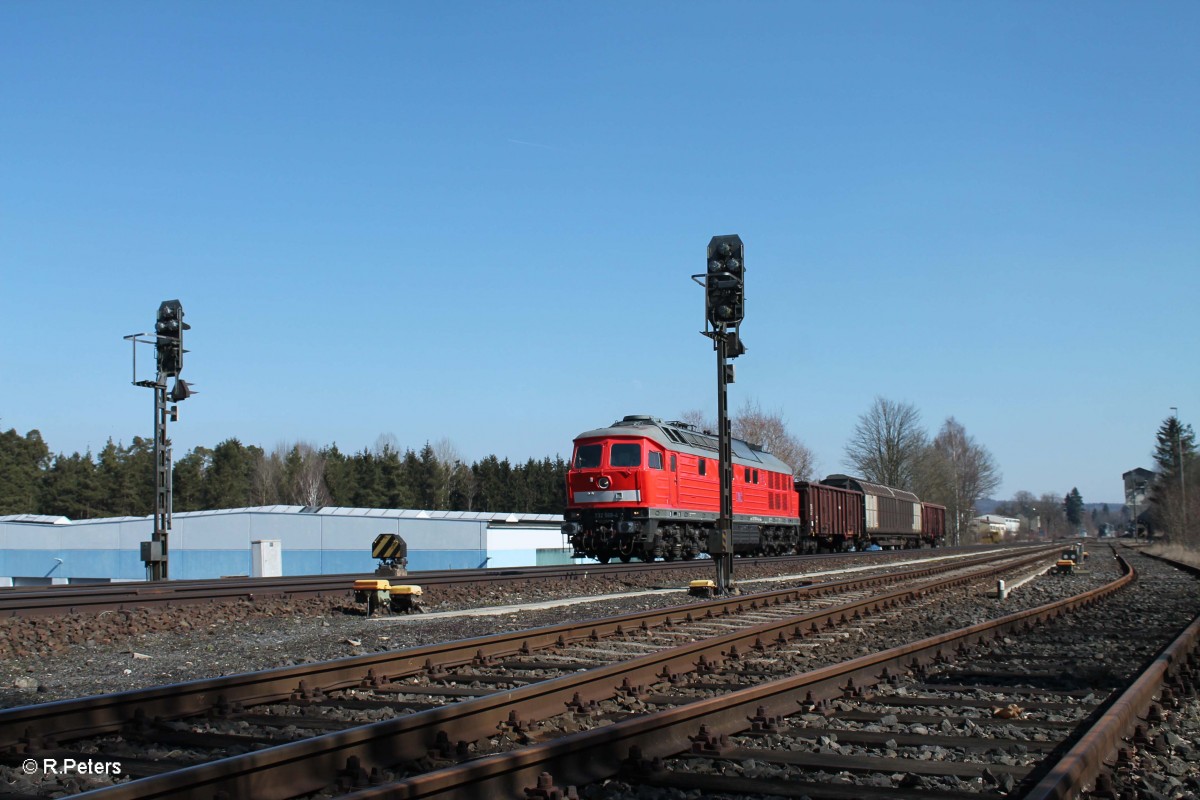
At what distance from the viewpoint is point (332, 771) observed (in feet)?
16.0

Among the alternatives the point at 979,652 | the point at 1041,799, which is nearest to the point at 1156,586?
the point at 979,652

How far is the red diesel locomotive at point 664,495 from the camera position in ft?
81.6

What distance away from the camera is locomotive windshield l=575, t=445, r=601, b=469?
83.9 feet

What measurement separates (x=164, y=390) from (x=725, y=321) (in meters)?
12.4

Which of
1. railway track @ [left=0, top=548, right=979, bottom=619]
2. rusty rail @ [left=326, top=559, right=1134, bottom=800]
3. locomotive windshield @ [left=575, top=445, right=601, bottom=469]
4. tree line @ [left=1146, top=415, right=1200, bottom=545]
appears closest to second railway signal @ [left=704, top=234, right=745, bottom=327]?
railway track @ [left=0, top=548, right=979, bottom=619]

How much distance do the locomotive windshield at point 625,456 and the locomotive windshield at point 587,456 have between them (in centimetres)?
48

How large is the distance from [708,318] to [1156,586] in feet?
39.5

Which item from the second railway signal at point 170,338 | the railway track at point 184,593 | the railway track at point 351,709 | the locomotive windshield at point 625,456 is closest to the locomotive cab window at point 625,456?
the locomotive windshield at point 625,456

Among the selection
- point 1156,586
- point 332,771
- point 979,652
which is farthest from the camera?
point 1156,586

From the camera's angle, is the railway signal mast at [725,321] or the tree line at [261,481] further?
the tree line at [261,481]

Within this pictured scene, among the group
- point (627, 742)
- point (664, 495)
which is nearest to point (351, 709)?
point (627, 742)

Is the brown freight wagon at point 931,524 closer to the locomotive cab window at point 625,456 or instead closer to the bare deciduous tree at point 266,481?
the locomotive cab window at point 625,456

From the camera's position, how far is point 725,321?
58.3ft

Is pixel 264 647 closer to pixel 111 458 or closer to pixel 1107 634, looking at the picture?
pixel 1107 634
